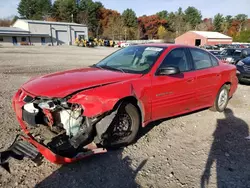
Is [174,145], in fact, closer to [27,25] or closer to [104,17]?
[27,25]

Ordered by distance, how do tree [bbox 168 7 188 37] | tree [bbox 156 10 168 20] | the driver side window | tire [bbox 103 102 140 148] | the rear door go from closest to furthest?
tire [bbox 103 102 140 148] → the driver side window → the rear door → tree [bbox 168 7 188 37] → tree [bbox 156 10 168 20]

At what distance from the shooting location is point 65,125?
125 inches

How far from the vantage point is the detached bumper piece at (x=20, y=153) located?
99.3 inches

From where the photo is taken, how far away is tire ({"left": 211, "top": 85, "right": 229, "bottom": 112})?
523 cm

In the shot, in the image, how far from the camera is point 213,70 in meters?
4.91

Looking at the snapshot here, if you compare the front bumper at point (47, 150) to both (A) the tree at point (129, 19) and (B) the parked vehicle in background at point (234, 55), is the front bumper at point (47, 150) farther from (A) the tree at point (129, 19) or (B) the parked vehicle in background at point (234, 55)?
(A) the tree at point (129, 19)

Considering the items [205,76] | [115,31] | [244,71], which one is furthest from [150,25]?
[205,76]

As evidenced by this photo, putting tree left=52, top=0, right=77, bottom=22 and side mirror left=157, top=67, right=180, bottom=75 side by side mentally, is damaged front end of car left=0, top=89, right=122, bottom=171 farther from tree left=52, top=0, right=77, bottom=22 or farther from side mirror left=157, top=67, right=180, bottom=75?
tree left=52, top=0, right=77, bottom=22

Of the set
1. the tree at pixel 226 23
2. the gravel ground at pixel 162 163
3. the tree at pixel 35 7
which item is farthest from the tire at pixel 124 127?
the tree at pixel 226 23

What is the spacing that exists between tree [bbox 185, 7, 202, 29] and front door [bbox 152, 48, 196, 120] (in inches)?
3839

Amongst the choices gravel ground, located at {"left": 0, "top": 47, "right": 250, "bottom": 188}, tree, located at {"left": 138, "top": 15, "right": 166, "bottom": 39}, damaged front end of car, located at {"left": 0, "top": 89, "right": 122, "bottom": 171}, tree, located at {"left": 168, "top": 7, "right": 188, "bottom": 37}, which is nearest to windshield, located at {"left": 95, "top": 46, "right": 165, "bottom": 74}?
damaged front end of car, located at {"left": 0, "top": 89, "right": 122, "bottom": 171}

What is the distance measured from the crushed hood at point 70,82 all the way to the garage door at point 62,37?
167 ft

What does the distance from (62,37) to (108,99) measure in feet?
172

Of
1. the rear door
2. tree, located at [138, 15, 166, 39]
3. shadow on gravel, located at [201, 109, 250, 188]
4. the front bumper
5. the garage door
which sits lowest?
shadow on gravel, located at [201, 109, 250, 188]
